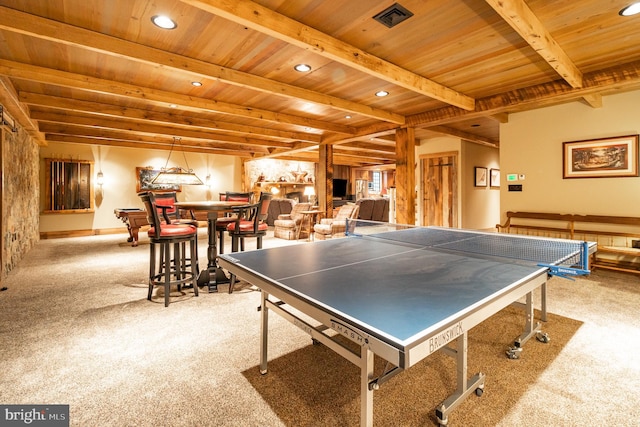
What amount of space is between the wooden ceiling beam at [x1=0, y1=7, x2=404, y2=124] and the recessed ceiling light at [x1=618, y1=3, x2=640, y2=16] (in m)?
3.02

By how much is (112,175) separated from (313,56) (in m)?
8.18

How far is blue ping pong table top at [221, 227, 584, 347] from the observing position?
1051mm

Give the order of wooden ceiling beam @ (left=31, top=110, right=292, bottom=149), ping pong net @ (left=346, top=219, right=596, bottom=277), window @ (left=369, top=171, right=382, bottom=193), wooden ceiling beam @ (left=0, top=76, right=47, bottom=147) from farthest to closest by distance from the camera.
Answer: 1. window @ (left=369, top=171, right=382, bottom=193)
2. wooden ceiling beam @ (left=31, top=110, right=292, bottom=149)
3. wooden ceiling beam @ (left=0, top=76, right=47, bottom=147)
4. ping pong net @ (left=346, top=219, right=596, bottom=277)

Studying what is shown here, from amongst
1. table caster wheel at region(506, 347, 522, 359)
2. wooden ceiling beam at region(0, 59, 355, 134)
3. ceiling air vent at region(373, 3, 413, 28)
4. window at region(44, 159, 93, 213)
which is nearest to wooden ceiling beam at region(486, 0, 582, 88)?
ceiling air vent at region(373, 3, 413, 28)

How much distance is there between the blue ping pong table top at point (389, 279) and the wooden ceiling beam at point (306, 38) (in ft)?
5.47

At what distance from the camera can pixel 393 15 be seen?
2408mm

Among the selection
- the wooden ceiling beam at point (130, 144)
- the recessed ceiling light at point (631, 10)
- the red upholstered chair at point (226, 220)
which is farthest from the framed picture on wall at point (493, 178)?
the wooden ceiling beam at point (130, 144)

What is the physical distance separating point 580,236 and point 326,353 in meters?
4.91

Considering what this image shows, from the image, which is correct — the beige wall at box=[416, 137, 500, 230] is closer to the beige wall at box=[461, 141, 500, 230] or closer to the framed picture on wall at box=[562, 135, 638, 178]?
the beige wall at box=[461, 141, 500, 230]

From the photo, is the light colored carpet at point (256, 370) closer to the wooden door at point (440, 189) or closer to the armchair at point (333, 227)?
the armchair at point (333, 227)

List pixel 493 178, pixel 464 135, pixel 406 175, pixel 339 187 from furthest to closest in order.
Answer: pixel 339 187, pixel 493 178, pixel 464 135, pixel 406 175

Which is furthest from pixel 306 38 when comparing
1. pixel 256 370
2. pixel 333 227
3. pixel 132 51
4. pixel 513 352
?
pixel 333 227

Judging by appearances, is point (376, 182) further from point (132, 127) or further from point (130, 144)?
point (132, 127)

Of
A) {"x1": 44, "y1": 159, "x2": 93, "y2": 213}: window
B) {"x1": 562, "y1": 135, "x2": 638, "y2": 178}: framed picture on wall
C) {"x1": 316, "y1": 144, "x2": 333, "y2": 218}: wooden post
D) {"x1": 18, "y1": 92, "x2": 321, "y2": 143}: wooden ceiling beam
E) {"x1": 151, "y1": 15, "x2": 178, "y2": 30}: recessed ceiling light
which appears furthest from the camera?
{"x1": 44, "y1": 159, "x2": 93, "y2": 213}: window
